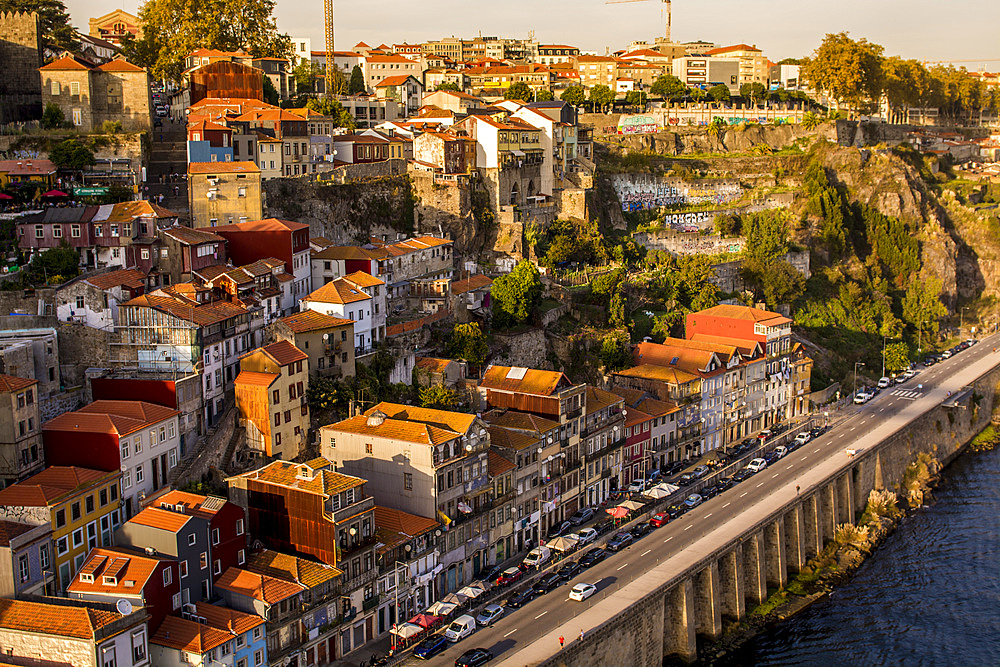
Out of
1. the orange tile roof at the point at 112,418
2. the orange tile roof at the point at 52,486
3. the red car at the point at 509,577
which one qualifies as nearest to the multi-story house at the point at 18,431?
the orange tile roof at the point at 112,418

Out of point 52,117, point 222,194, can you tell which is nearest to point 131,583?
point 222,194

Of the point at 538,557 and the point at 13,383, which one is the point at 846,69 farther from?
the point at 13,383

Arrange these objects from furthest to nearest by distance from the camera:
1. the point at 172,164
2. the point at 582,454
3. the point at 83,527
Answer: the point at 172,164
the point at 582,454
the point at 83,527

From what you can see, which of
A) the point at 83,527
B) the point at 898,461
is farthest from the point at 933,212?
the point at 83,527

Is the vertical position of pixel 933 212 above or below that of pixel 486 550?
above

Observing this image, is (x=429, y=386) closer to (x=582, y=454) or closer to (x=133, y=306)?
(x=582, y=454)
